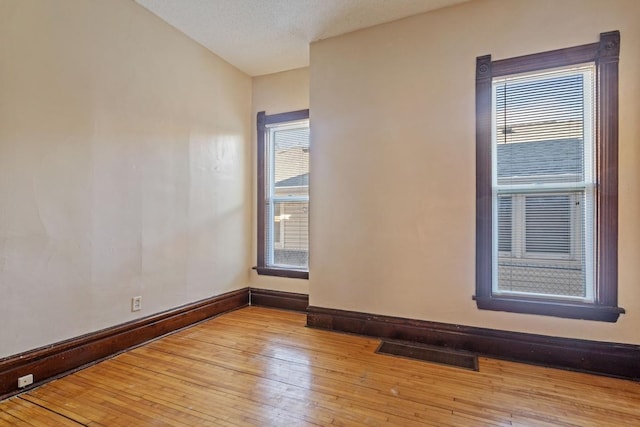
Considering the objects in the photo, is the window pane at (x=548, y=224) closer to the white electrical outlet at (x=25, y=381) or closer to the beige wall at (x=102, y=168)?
the beige wall at (x=102, y=168)

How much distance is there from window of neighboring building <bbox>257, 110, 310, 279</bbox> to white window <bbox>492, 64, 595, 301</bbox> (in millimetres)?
2044

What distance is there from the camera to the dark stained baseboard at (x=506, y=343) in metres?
2.33

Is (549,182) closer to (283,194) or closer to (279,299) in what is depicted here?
(283,194)

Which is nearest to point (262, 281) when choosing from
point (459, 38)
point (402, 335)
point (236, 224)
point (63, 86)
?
point (236, 224)

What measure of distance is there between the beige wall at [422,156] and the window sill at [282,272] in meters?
0.52

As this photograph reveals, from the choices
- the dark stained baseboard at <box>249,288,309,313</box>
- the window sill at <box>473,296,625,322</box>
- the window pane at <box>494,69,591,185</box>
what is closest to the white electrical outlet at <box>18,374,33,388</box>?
the dark stained baseboard at <box>249,288,309,313</box>

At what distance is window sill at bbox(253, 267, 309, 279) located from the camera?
3.91 meters

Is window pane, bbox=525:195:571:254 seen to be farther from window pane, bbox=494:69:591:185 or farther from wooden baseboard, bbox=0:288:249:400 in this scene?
wooden baseboard, bbox=0:288:249:400

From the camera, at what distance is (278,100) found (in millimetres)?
4074

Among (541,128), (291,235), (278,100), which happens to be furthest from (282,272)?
(541,128)

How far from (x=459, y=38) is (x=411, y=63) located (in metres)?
0.41

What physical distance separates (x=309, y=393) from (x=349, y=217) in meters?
1.60

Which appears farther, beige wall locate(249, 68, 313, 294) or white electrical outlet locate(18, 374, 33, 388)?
beige wall locate(249, 68, 313, 294)

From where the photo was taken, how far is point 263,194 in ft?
13.8
